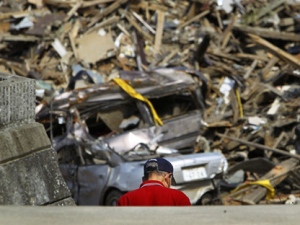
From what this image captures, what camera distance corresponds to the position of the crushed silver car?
12.5 m

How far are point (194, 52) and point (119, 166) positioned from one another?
27.3 ft

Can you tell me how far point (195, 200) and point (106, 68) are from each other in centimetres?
827

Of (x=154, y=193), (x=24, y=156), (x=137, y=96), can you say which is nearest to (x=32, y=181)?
(x=24, y=156)

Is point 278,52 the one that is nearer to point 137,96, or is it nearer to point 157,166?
point 137,96

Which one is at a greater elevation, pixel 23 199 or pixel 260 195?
pixel 23 199

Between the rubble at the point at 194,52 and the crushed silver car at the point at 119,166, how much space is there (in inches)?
94.8

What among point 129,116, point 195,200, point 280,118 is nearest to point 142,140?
point 129,116

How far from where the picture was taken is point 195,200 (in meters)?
12.6

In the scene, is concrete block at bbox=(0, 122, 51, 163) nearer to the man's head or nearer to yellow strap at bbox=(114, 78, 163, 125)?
the man's head

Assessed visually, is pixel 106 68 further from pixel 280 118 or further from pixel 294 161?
pixel 294 161

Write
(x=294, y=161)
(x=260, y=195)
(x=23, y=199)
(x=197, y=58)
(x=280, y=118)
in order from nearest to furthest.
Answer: (x=23, y=199) → (x=260, y=195) → (x=294, y=161) → (x=280, y=118) → (x=197, y=58)

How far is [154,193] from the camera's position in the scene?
6.47 m

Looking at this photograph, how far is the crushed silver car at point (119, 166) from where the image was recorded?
41.1 feet

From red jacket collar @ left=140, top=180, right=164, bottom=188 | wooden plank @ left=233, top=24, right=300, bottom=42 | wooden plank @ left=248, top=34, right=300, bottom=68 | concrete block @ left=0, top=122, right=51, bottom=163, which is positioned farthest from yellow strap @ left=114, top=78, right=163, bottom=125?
red jacket collar @ left=140, top=180, right=164, bottom=188
